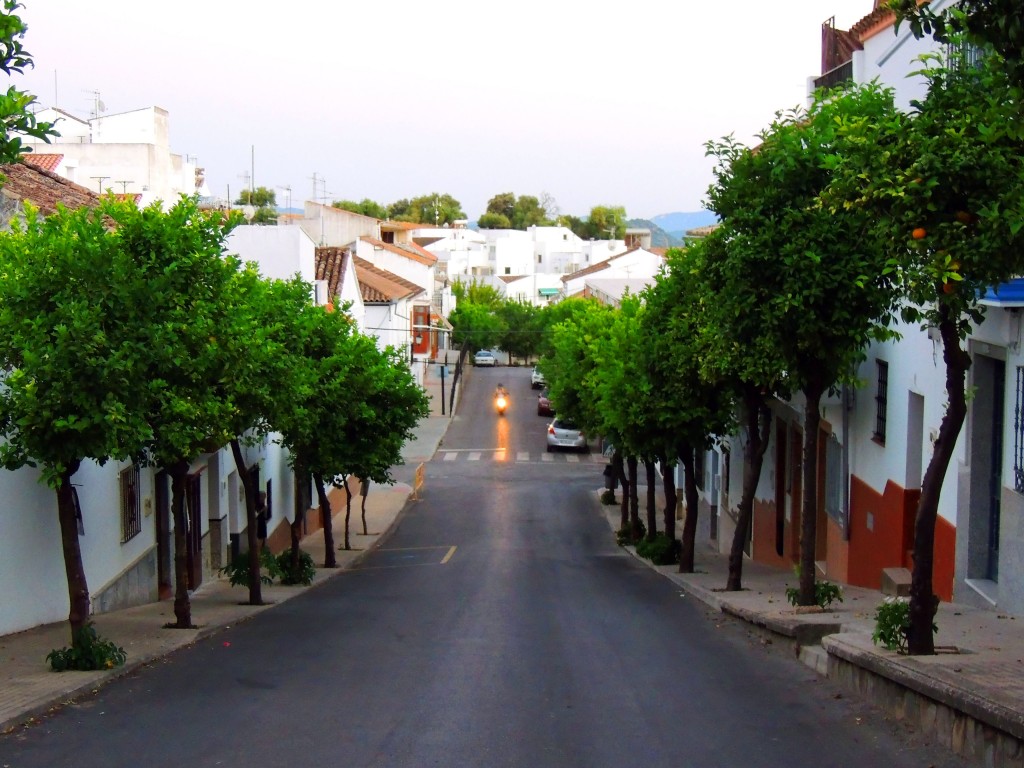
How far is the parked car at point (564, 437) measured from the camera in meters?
59.1

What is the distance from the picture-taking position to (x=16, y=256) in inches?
480

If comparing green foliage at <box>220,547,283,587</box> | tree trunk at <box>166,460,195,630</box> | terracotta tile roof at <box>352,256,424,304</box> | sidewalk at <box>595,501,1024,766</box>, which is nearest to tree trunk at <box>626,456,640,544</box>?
green foliage at <box>220,547,283,587</box>

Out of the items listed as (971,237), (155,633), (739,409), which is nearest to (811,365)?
(971,237)

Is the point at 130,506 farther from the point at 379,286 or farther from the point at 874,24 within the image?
the point at 379,286

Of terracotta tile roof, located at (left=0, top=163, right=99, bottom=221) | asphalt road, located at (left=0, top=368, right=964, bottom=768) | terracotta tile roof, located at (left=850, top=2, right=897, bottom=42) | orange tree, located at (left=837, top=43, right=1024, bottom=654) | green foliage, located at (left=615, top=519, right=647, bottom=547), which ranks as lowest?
green foliage, located at (left=615, top=519, right=647, bottom=547)

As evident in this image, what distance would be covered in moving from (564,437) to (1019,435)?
47.1 m

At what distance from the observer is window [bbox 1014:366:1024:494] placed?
1200 centimetres

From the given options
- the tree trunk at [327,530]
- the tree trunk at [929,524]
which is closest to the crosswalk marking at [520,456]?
the tree trunk at [327,530]

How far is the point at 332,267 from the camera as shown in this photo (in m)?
44.4

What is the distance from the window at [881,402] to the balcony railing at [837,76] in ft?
17.8

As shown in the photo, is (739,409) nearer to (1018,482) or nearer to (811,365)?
(811,365)

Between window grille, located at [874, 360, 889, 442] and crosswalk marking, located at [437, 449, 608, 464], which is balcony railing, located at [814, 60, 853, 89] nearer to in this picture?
window grille, located at [874, 360, 889, 442]

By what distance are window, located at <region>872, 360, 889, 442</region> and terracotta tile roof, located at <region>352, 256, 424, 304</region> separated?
3994 centimetres

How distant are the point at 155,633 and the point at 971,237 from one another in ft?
37.8
